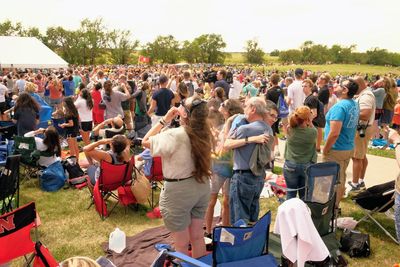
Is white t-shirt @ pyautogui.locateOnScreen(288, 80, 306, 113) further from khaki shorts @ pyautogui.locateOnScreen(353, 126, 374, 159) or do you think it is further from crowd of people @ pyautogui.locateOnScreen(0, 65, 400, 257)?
khaki shorts @ pyautogui.locateOnScreen(353, 126, 374, 159)

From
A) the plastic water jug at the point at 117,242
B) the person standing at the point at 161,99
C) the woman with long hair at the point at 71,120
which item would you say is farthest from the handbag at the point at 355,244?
the woman with long hair at the point at 71,120

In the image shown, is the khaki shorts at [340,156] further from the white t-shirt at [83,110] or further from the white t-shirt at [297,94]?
the white t-shirt at [83,110]

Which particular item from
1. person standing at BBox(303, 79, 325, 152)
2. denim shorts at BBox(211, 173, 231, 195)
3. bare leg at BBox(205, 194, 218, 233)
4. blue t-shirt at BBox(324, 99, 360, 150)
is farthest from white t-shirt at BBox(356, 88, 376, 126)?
bare leg at BBox(205, 194, 218, 233)

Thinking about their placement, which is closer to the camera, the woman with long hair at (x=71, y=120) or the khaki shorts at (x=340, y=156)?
the khaki shorts at (x=340, y=156)

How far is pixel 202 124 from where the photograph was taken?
3000 mm

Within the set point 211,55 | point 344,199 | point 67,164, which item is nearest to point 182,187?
point 344,199

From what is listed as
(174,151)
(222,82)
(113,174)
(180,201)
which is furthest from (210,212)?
(222,82)

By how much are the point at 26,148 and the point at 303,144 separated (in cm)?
466

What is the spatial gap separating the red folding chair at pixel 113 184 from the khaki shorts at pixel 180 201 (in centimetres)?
218

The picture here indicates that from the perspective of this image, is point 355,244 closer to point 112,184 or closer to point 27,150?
point 112,184

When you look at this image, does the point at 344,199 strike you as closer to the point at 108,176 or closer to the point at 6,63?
the point at 108,176

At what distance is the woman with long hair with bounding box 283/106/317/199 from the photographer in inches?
172

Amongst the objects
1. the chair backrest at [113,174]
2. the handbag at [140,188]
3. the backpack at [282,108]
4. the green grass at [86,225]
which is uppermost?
the backpack at [282,108]

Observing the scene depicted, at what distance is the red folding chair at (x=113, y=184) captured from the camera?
199 inches
